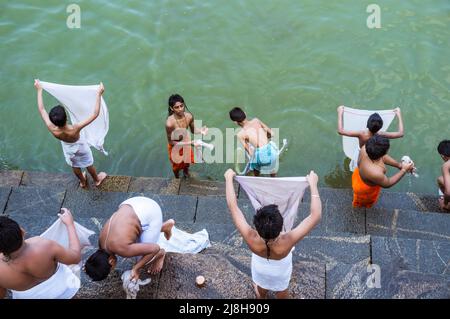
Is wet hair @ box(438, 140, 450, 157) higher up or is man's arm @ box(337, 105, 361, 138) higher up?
man's arm @ box(337, 105, 361, 138)

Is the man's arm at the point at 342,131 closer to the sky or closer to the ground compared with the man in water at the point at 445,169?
closer to the sky

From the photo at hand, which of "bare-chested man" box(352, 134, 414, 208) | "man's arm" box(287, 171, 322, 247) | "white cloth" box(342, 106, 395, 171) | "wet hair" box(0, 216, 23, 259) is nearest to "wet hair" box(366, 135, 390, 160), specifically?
"bare-chested man" box(352, 134, 414, 208)

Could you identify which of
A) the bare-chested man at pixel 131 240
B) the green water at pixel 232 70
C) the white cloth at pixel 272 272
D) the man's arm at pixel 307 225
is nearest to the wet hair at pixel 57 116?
the bare-chested man at pixel 131 240

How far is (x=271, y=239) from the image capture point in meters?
4.00

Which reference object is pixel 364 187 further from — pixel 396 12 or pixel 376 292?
pixel 396 12

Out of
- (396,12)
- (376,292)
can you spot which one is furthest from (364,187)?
(396,12)

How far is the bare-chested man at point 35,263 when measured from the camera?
392cm

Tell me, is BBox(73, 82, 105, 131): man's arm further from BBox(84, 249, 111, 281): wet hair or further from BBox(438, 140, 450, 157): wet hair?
BBox(438, 140, 450, 157): wet hair

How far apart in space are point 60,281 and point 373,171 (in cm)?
339

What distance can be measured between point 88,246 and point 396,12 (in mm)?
7174

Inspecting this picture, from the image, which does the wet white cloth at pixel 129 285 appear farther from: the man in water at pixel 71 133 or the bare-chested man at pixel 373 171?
the bare-chested man at pixel 373 171

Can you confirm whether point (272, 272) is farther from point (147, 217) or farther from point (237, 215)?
point (147, 217)

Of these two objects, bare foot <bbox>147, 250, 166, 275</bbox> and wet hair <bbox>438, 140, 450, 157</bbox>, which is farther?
wet hair <bbox>438, 140, 450, 157</bbox>

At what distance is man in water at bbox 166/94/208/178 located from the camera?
6061 millimetres
